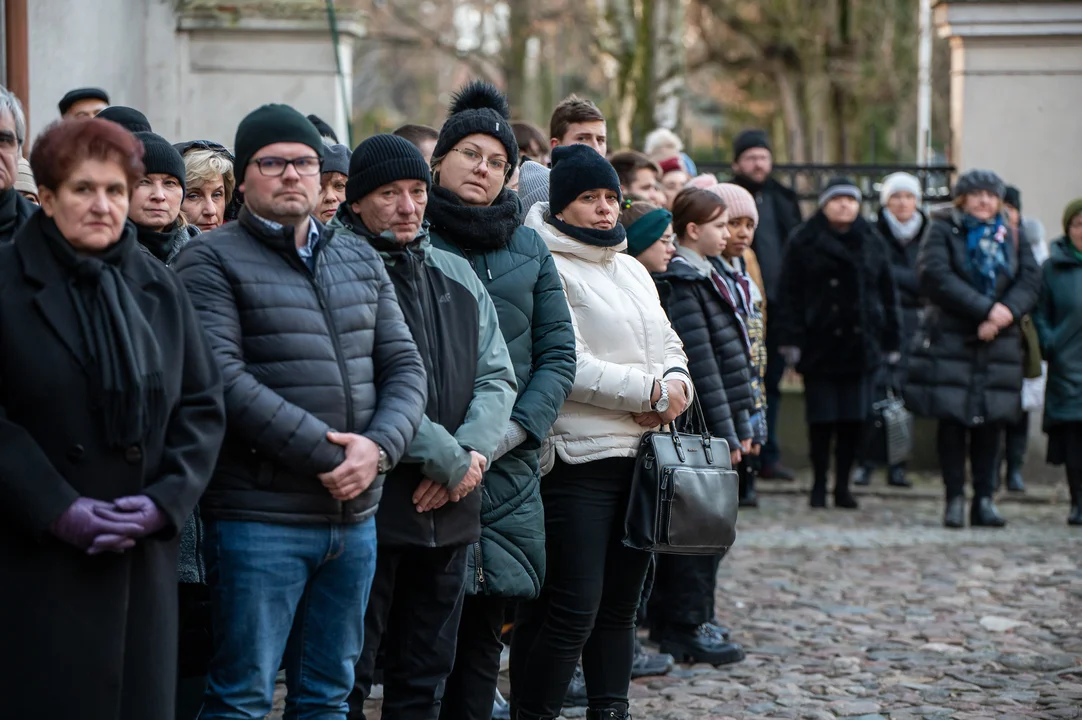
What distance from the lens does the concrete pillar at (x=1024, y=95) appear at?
11.8 m

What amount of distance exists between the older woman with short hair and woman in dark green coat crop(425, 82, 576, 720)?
827mm

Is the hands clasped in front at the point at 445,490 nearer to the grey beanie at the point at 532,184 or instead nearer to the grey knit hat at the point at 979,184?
the grey beanie at the point at 532,184

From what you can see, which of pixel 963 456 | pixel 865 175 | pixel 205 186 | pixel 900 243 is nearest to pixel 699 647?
pixel 205 186

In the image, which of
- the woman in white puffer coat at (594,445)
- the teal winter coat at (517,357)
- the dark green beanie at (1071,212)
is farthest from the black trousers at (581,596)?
the dark green beanie at (1071,212)

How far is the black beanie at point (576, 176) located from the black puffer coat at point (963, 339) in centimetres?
498

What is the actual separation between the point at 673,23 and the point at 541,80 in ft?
48.4

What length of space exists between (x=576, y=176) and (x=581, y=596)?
1.38m

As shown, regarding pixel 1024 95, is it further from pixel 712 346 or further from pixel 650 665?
pixel 650 665

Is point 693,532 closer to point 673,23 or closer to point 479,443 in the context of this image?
point 479,443

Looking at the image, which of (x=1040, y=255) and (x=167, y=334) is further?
(x=1040, y=255)

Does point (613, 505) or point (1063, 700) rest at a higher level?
point (613, 505)

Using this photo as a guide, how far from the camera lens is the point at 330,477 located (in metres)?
3.85

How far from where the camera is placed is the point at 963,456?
9828 mm

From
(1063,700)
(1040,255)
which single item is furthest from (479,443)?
(1040,255)
